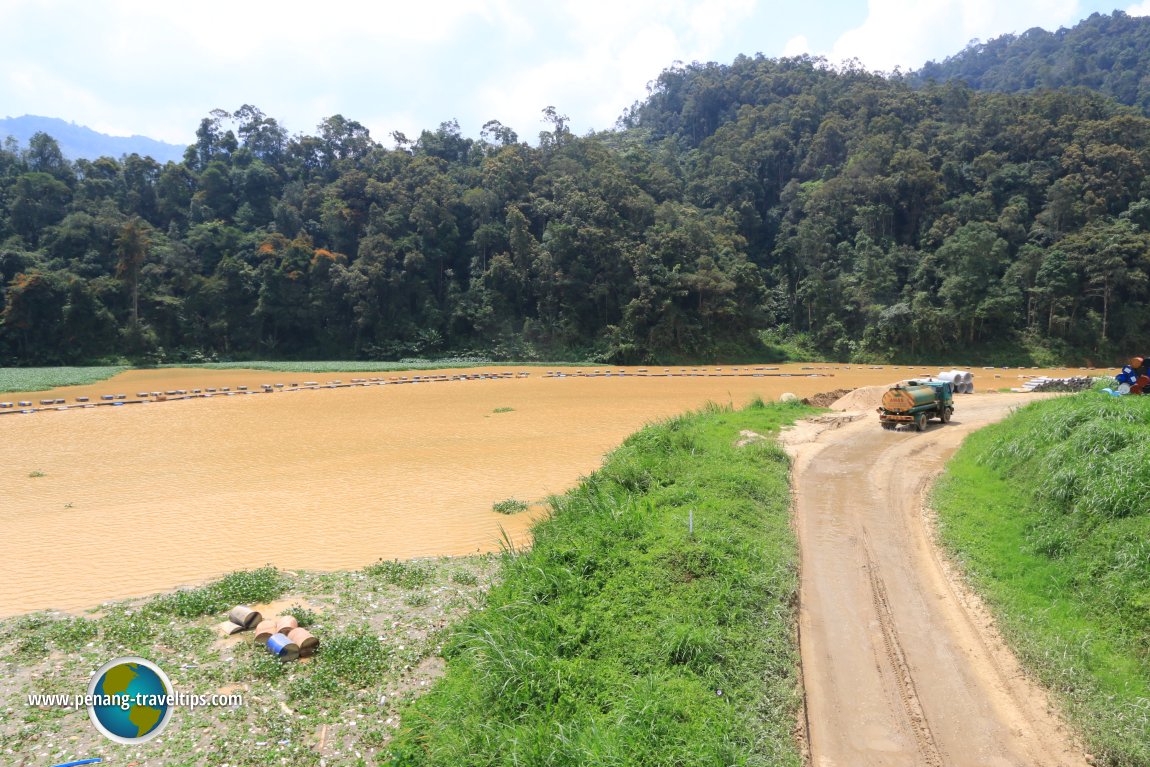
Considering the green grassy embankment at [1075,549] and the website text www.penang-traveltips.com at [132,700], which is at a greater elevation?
the green grassy embankment at [1075,549]

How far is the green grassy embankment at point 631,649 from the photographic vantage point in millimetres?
4992

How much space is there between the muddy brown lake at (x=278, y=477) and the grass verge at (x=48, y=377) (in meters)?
2.16

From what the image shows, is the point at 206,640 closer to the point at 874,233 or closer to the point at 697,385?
the point at 697,385

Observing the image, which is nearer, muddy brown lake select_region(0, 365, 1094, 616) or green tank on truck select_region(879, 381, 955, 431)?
muddy brown lake select_region(0, 365, 1094, 616)

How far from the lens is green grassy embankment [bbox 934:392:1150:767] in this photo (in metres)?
5.62

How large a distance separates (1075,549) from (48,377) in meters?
46.2

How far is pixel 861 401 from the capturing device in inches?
773

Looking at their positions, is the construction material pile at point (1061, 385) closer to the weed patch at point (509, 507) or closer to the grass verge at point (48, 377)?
the weed patch at point (509, 507)

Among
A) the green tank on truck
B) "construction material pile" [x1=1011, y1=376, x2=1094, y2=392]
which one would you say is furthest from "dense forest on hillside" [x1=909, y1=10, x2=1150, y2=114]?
the green tank on truck

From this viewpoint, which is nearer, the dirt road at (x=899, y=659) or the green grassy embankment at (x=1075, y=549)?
the dirt road at (x=899, y=659)

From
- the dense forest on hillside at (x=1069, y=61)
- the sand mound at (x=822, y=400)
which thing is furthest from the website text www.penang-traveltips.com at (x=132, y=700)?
the dense forest on hillside at (x=1069, y=61)

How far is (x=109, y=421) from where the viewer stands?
79.3ft

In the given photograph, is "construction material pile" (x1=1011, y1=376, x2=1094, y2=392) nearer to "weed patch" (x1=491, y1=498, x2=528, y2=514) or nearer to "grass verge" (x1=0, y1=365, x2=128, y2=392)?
"weed patch" (x1=491, y1=498, x2=528, y2=514)

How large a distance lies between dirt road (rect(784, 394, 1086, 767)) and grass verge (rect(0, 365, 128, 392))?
128 ft
